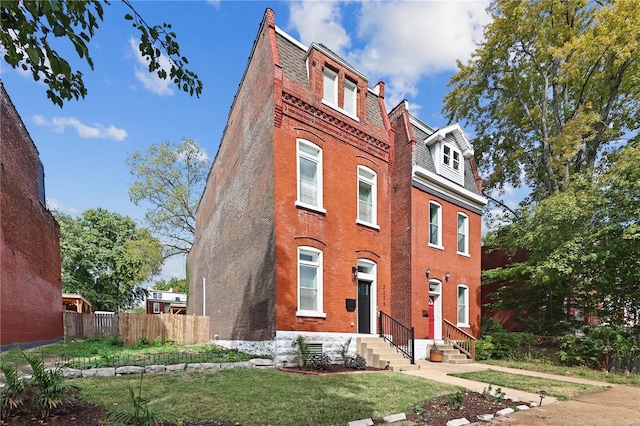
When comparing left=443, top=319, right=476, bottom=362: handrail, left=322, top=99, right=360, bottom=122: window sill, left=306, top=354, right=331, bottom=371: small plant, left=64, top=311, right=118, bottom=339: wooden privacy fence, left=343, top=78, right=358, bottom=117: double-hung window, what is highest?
left=343, top=78, right=358, bottom=117: double-hung window

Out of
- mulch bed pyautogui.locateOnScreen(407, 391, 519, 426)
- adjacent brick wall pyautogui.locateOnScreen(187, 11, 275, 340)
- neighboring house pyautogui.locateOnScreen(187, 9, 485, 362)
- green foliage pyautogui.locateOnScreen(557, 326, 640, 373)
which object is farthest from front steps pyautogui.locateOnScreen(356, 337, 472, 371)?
green foliage pyautogui.locateOnScreen(557, 326, 640, 373)

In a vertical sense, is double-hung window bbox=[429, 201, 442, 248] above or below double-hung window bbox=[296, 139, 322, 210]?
below

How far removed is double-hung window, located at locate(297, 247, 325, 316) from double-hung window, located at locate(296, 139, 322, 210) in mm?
1561

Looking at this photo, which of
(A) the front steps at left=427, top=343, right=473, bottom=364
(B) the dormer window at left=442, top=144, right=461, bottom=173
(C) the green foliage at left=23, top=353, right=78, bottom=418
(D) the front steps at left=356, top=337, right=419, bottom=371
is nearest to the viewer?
(C) the green foliage at left=23, top=353, right=78, bottom=418

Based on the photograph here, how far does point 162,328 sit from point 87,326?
773 cm

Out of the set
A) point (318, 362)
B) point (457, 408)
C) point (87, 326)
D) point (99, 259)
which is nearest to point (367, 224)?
point (318, 362)

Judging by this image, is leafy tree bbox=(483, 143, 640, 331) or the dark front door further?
Answer: the dark front door

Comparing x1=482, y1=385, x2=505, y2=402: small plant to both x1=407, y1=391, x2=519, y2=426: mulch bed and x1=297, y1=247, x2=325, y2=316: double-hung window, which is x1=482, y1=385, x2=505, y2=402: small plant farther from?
x1=297, y1=247, x2=325, y2=316: double-hung window

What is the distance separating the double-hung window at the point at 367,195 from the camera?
13.1 metres

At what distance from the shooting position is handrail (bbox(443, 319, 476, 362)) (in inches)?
541

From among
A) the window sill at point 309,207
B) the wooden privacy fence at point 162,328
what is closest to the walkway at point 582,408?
the window sill at point 309,207

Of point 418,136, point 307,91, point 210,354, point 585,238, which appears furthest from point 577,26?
point 210,354

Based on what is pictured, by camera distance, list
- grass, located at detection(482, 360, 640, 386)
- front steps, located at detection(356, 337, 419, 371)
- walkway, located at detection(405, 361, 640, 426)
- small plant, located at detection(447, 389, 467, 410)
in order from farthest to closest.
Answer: front steps, located at detection(356, 337, 419, 371)
grass, located at detection(482, 360, 640, 386)
small plant, located at detection(447, 389, 467, 410)
walkway, located at detection(405, 361, 640, 426)

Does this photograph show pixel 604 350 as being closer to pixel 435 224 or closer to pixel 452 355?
pixel 452 355
